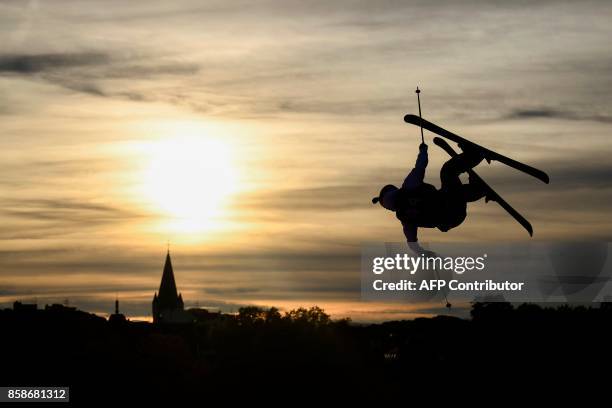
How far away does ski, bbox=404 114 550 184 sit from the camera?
22594 mm

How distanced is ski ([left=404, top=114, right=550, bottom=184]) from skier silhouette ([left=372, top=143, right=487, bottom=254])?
12cm

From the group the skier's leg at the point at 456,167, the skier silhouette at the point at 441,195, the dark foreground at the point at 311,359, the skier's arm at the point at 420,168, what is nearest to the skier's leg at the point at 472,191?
the skier silhouette at the point at 441,195

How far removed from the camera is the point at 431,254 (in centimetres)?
2383

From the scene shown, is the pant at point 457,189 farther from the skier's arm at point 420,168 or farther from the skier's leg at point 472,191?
the skier's arm at point 420,168

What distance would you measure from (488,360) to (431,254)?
59881 millimetres

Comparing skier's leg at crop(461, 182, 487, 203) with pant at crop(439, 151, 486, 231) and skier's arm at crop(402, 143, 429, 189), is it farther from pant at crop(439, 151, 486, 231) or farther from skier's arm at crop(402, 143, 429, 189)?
skier's arm at crop(402, 143, 429, 189)

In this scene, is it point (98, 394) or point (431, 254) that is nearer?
point (431, 254)

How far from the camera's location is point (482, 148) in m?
22.6

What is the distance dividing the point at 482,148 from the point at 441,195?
1200 mm

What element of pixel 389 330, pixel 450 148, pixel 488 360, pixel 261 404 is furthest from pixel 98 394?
pixel 389 330

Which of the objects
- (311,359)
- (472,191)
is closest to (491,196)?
(472,191)

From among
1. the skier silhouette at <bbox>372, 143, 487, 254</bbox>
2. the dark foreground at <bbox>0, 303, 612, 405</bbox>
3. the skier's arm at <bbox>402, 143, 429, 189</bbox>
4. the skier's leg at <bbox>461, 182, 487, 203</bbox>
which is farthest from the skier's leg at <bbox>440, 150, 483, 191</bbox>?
the dark foreground at <bbox>0, 303, 612, 405</bbox>

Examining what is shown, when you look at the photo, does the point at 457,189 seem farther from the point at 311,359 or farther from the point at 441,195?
the point at 311,359

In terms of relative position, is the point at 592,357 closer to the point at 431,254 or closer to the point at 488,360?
the point at 488,360
